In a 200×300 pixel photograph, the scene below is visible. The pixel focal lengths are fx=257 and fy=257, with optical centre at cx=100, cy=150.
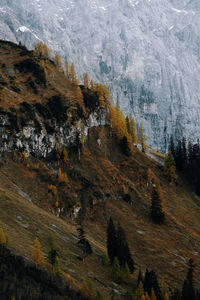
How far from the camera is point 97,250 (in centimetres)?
5100

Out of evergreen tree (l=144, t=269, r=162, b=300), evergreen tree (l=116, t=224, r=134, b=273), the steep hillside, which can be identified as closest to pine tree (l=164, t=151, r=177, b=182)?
the steep hillside

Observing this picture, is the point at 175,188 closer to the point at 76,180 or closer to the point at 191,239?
the point at 191,239

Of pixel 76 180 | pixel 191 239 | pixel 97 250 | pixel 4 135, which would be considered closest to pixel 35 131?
pixel 4 135

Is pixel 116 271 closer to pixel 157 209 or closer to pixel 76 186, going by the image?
pixel 76 186

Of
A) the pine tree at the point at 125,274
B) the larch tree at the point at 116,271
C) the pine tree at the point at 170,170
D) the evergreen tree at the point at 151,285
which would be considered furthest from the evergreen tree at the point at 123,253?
the pine tree at the point at 170,170

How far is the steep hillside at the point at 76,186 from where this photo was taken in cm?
4563

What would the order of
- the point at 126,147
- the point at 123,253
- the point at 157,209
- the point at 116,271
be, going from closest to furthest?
the point at 116,271, the point at 123,253, the point at 157,209, the point at 126,147

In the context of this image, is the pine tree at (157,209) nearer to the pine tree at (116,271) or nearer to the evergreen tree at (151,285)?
the pine tree at (116,271)

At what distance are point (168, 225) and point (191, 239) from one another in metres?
7.34

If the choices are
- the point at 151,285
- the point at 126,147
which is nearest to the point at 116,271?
the point at 151,285

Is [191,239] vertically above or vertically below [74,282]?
below

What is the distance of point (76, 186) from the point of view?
74.1 meters

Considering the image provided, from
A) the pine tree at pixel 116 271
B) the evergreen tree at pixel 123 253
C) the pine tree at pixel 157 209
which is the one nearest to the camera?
the pine tree at pixel 116 271

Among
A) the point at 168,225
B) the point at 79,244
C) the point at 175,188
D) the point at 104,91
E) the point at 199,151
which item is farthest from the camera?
the point at 199,151
